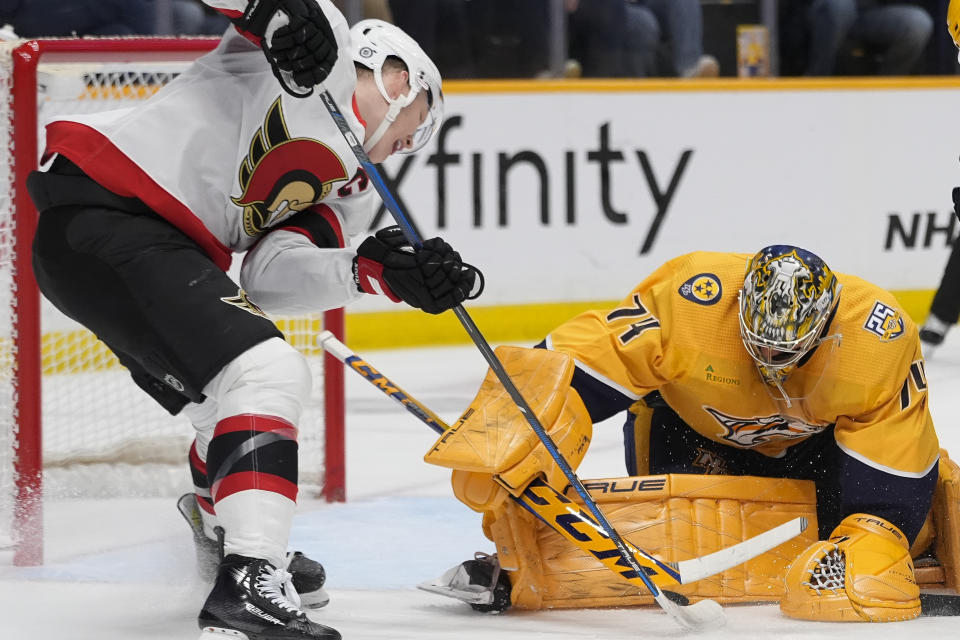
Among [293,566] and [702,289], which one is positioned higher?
[702,289]

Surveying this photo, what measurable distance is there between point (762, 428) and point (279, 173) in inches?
39.7

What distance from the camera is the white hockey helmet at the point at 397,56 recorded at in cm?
234

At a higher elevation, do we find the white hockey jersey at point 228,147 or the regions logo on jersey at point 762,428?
the white hockey jersey at point 228,147

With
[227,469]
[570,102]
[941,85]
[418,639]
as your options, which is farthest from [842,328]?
[941,85]

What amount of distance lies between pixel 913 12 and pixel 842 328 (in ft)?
13.9

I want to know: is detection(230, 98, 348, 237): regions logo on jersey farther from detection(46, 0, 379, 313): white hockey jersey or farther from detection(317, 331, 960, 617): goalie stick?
detection(317, 331, 960, 617): goalie stick

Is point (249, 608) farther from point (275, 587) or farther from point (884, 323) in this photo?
point (884, 323)

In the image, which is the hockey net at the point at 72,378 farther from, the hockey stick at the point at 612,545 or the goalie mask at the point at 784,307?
the goalie mask at the point at 784,307

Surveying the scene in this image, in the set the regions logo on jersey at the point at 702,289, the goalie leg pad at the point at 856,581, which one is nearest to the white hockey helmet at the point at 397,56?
the regions logo on jersey at the point at 702,289

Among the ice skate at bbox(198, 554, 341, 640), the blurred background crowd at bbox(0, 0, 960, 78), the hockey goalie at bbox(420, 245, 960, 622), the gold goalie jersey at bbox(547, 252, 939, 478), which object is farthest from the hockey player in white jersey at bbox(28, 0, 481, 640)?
the blurred background crowd at bbox(0, 0, 960, 78)

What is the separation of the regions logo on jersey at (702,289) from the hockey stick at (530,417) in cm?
38


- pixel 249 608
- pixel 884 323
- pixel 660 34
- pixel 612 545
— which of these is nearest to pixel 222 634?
pixel 249 608

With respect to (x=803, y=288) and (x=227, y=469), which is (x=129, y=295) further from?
(x=803, y=288)

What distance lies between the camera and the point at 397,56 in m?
2.35
